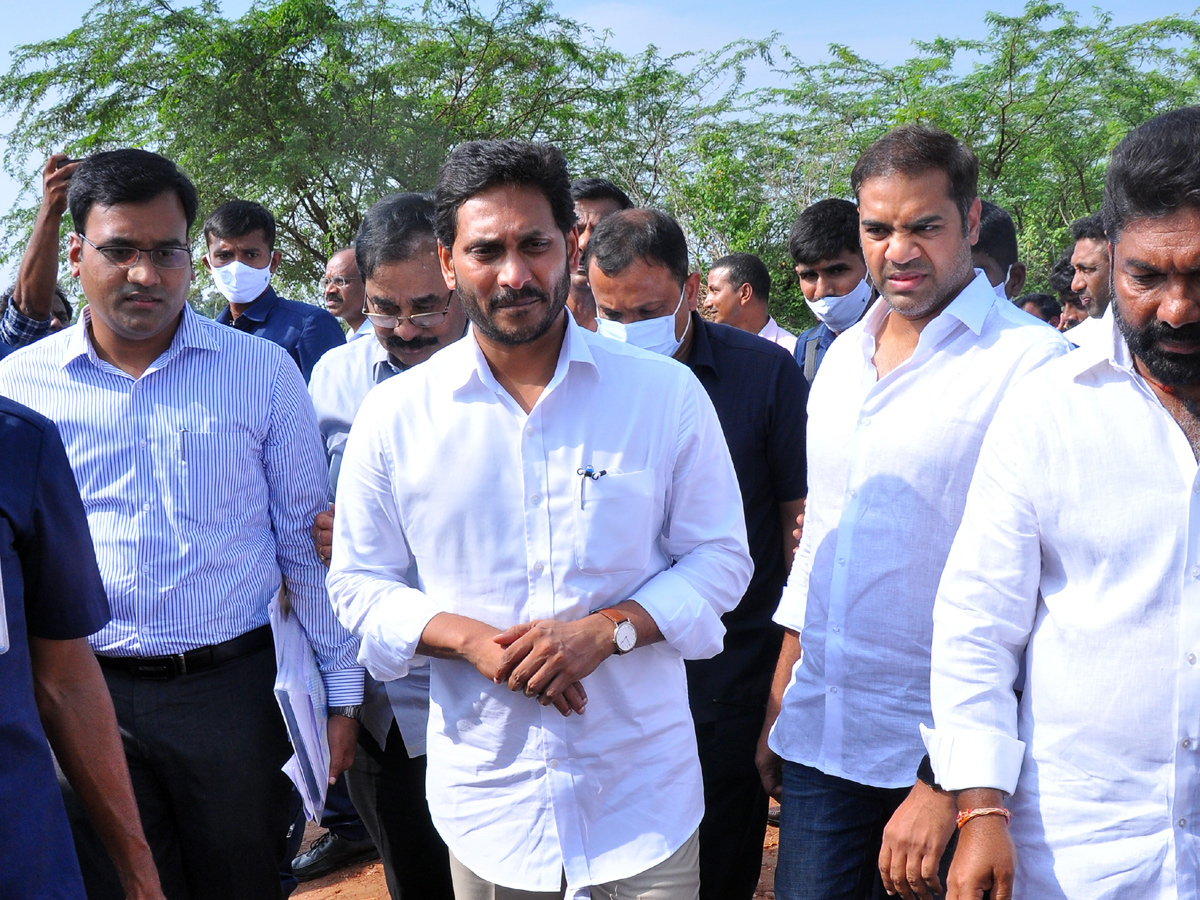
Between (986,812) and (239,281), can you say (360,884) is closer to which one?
(239,281)

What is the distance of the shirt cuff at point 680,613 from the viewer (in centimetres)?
242

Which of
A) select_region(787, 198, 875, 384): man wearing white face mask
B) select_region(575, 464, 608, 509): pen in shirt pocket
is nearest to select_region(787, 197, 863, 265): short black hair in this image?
select_region(787, 198, 875, 384): man wearing white face mask

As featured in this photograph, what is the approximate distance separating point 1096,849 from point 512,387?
1.49 m

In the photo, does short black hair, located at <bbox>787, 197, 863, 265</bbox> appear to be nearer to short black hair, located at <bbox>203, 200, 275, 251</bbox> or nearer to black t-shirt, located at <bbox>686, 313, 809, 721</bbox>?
black t-shirt, located at <bbox>686, 313, 809, 721</bbox>

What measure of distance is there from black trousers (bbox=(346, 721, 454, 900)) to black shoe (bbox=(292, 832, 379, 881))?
1.59 m

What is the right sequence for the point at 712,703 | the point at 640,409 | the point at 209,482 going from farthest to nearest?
the point at 712,703 < the point at 209,482 < the point at 640,409

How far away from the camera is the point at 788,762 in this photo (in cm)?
291

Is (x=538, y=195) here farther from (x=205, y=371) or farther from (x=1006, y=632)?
(x=1006, y=632)

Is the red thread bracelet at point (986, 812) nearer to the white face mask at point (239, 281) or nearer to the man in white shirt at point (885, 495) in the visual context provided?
the man in white shirt at point (885, 495)

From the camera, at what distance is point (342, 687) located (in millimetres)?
3250

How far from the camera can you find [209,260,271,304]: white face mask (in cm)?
608

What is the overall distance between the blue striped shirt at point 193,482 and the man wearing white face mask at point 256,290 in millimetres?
2707

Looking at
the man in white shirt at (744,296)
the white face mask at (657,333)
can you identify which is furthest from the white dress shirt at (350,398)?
the man in white shirt at (744,296)

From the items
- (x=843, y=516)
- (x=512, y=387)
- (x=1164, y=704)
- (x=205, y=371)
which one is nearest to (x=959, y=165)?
(x=843, y=516)
